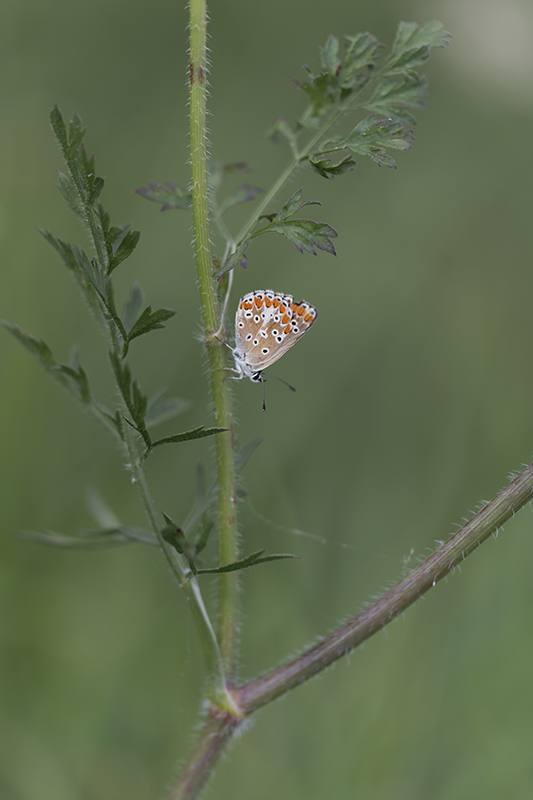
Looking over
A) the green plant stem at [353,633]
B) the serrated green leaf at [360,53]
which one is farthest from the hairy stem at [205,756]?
the serrated green leaf at [360,53]

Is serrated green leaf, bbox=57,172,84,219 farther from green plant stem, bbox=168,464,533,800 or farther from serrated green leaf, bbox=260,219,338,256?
green plant stem, bbox=168,464,533,800

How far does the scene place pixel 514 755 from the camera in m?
2.79

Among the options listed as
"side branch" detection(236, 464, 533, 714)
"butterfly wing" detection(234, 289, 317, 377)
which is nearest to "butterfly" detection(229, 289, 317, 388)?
"butterfly wing" detection(234, 289, 317, 377)

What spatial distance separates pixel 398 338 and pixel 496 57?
1.60 meters

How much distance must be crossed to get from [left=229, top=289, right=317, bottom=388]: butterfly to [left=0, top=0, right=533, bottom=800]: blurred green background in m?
1.21

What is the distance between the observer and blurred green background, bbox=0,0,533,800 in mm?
3049

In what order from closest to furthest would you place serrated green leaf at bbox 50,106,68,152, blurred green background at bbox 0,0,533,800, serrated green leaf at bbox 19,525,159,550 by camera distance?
serrated green leaf at bbox 50,106,68,152
serrated green leaf at bbox 19,525,159,550
blurred green background at bbox 0,0,533,800

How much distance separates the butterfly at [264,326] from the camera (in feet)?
7.33

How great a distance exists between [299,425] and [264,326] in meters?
1.75

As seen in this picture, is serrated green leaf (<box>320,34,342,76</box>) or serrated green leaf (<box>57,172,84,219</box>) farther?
serrated green leaf (<box>320,34,342,76</box>)

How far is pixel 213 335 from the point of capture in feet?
5.92

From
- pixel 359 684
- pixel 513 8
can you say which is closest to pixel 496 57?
pixel 513 8

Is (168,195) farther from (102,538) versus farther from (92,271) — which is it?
(102,538)

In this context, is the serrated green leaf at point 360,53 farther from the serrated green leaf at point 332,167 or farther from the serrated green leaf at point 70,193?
the serrated green leaf at point 70,193
